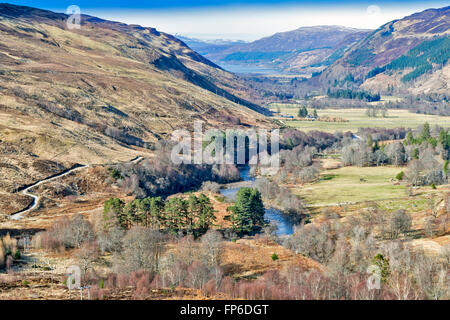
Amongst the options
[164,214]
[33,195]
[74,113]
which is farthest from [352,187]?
[74,113]

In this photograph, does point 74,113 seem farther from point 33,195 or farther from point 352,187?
point 352,187

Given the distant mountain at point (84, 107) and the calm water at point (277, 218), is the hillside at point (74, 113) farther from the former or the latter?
the calm water at point (277, 218)

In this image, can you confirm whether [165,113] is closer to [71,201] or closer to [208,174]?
[208,174]

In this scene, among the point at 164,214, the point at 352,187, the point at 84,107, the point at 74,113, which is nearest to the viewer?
the point at 164,214

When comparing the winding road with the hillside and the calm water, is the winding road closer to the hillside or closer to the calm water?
the hillside

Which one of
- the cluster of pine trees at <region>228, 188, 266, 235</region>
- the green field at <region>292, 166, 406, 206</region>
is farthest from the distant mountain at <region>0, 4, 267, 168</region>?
the green field at <region>292, 166, 406, 206</region>
